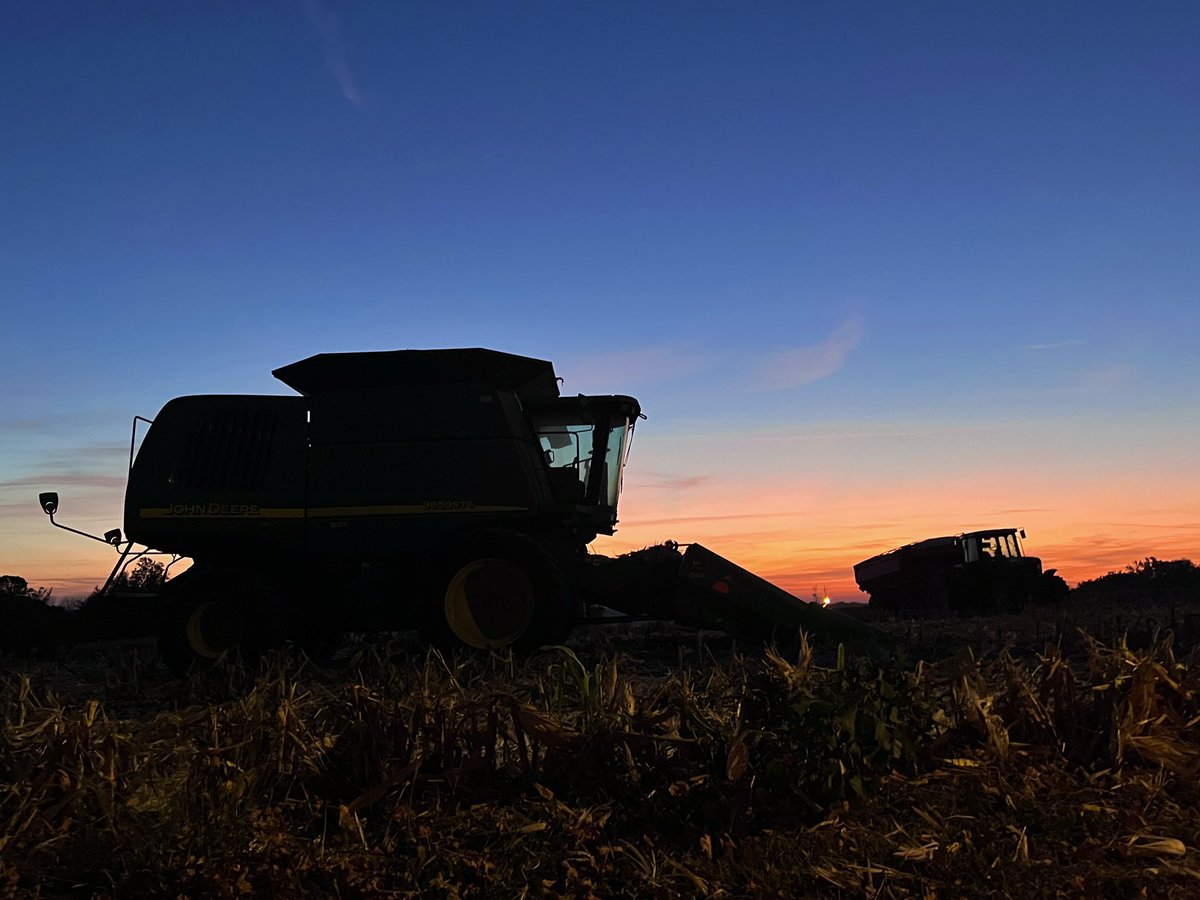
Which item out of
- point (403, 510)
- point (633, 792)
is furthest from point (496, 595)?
point (633, 792)

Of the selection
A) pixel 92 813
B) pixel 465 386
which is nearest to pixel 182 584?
pixel 465 386

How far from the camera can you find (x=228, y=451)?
11.7m

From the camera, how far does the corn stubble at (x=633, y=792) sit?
12.0ft

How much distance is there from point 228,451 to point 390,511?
79.2 inches

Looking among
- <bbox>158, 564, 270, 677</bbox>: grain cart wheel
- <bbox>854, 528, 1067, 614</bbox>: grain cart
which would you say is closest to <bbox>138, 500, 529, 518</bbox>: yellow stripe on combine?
<bbox>158, 564, 270, 677</bbox>: grain cart wheel

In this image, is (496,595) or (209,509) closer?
(496,595)

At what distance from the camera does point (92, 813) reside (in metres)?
4.09

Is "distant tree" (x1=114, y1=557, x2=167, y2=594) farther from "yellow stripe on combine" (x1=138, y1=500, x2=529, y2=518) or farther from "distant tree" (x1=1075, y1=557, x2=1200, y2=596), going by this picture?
"distant tree" (x1=1075, y1=557, x2=1200, y2=596)

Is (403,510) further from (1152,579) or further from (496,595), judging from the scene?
(1152,579)

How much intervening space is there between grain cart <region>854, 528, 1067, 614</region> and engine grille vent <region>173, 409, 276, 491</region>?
14.0 meters

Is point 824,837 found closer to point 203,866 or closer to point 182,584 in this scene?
point 203,866

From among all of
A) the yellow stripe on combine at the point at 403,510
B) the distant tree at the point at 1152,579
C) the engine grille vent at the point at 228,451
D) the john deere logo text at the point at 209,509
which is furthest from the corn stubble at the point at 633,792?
the distant tree at the point at 1152,579

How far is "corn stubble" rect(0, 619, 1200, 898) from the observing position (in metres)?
3.66

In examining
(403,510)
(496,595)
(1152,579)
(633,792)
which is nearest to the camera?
(633,792)
